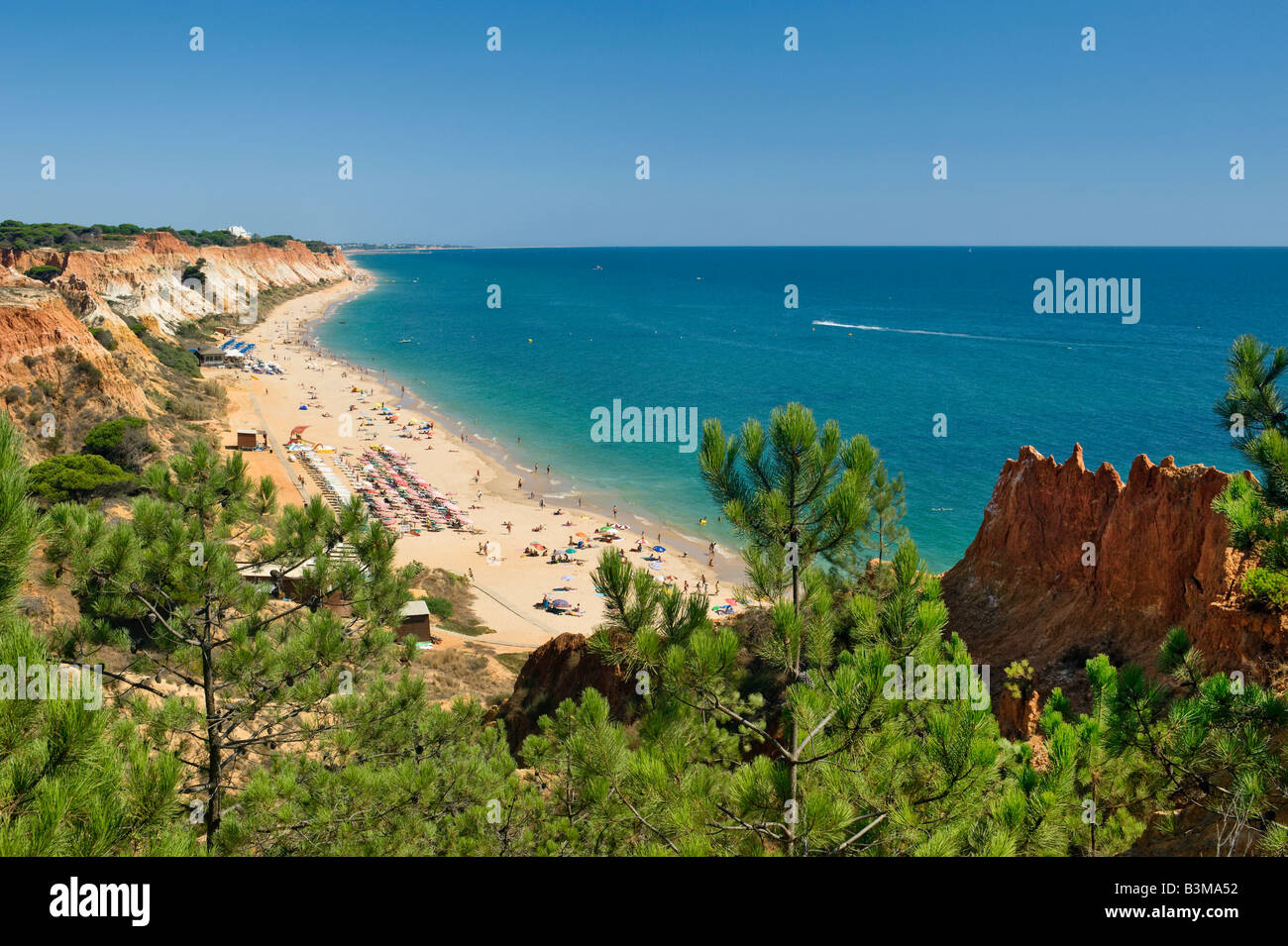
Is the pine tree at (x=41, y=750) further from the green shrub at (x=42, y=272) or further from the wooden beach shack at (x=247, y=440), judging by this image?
the green shrub at (x=42, y=272)

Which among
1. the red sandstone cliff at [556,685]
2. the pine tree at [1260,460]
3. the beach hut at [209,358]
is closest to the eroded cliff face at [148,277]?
the beach hut at [209,358]

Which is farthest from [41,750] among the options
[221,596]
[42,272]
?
[42,272]

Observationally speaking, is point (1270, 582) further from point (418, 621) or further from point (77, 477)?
point (77, 477)

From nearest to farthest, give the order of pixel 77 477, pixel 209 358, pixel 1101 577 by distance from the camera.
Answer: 1. pixel 1101 577
2. pixel 77 477
3. pixel 209 358

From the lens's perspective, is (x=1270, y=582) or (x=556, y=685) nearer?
(x=1270, y=582)
